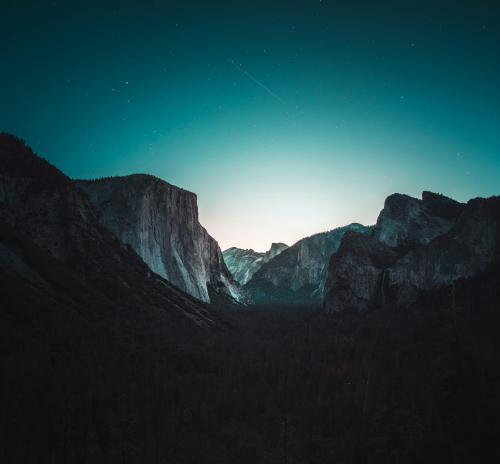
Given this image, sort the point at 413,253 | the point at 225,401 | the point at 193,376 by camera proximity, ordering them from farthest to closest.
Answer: the point at 413,253 < the point at 193,376 < the point at 225,401

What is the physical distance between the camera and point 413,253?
76.8 metres

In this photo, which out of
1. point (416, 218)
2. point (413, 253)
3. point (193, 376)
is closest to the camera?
point (193, 376)

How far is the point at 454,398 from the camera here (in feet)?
72.9

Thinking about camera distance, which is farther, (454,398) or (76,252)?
(76,252)

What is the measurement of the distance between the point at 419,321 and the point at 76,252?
59.1 m

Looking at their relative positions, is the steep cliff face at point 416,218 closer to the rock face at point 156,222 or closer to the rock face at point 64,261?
the rock face at point 156,222

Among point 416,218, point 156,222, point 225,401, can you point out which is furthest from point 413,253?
point 156,222

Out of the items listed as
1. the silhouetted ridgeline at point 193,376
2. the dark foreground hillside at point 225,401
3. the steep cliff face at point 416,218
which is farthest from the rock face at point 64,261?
the steep cliff face at point 416,218

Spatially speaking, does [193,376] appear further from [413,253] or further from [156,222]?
[156,222]

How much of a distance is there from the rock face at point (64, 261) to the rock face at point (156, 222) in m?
12.9

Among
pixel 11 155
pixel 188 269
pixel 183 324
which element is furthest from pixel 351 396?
pixel 188 269

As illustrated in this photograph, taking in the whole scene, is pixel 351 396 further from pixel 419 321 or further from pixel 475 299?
pixel 475 299

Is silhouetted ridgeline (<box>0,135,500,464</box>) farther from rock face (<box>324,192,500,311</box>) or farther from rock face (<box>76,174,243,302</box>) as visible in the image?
rock face (<box>76,174,243,302</box>)

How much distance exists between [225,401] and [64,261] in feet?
126
